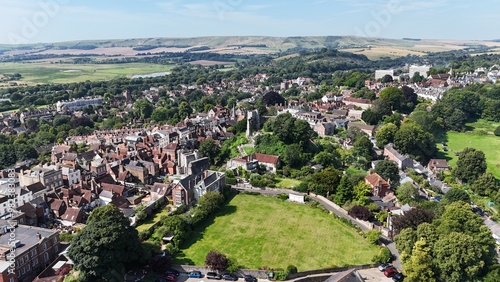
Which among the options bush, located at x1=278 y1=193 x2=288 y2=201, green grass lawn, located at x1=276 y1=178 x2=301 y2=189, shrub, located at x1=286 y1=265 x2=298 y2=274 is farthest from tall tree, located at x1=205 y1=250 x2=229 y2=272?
green grass lawn, located at x1=276 y1=178 x2=301 y2=189

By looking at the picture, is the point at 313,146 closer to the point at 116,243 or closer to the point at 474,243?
the point at 474,243

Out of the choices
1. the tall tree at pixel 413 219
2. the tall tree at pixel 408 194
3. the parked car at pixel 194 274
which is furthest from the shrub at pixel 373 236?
the parked car at pixel 194 274

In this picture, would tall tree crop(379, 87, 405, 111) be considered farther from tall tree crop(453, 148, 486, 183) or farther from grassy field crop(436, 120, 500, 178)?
tall tree crop(453, 148, 486, 183)

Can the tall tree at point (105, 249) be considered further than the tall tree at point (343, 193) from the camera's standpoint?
No

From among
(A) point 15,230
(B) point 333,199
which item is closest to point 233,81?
(B) point 333,199

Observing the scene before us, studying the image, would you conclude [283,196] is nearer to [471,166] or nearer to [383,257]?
[383,257]

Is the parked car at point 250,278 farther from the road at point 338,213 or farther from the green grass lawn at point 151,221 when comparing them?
the green grass lawn at point 151,221
